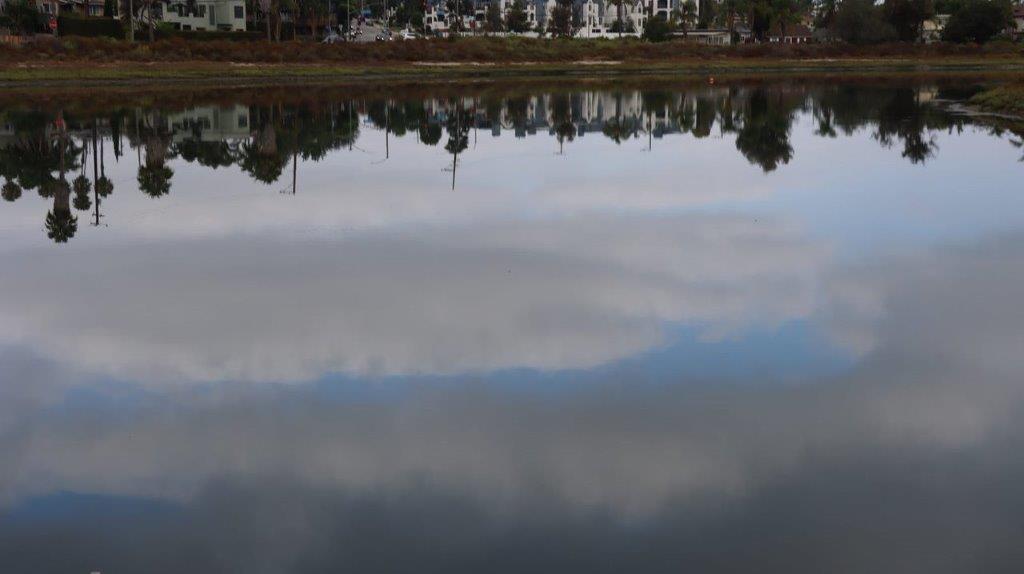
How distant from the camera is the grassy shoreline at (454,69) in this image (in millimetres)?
62844

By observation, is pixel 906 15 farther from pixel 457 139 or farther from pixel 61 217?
pixel 61 217

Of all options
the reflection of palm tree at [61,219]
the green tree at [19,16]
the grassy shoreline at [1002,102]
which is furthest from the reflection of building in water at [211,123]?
the green tree at [19,16]

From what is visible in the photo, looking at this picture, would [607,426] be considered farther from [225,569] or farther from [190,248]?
A: [190,248]

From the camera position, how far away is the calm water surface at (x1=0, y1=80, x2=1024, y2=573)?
805 cm

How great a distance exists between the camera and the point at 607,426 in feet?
33.0

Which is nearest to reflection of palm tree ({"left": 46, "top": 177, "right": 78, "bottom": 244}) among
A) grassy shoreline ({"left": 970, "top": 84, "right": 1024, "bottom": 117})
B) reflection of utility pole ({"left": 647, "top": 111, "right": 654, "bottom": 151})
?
reflection of utility pole ({"left": 647, "top": 111, "right": 654, "bottom": 151})

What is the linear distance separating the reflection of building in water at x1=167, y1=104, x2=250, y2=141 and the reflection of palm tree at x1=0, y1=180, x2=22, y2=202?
9.53 meters

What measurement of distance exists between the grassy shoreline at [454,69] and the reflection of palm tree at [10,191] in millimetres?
35286

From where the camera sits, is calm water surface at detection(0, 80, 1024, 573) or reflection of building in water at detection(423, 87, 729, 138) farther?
reflection of building in water at detection(423, 87, 729, 138)

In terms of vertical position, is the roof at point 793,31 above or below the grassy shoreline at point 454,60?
above

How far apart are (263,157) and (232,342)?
62.7 feet

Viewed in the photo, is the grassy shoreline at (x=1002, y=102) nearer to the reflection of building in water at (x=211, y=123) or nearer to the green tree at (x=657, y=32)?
the reflection of building in water at (x=211, y=123)

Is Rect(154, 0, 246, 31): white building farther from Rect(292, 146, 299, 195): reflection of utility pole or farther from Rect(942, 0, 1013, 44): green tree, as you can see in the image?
Rect(292, 146, 299, 195): reflection of utility pole

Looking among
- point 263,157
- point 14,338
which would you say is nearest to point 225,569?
point 14,338
